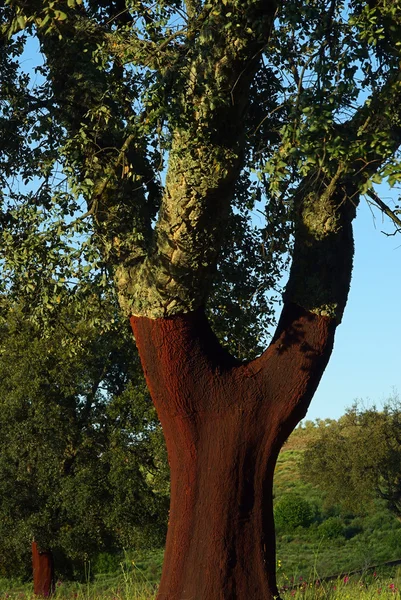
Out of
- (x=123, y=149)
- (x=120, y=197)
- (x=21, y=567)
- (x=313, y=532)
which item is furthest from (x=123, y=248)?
(x=313, y=532)

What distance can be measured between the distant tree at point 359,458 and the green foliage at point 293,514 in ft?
36.4

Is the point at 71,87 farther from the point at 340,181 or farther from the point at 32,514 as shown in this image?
the point at 32,514

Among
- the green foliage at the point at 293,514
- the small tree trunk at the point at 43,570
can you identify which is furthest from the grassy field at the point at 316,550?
the small tree trunk at the point at 43,570

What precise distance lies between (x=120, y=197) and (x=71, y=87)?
5.41 ft

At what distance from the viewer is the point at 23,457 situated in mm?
22672

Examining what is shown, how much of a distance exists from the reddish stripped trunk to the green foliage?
1511 inches

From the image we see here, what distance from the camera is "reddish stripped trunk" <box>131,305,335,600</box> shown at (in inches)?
397

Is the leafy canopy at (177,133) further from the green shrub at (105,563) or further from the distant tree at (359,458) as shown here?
the distant tree at (359,458)

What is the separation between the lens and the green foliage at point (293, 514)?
47.8m

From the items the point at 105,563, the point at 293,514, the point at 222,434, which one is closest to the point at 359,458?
the point at 105,563

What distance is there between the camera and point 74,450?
22.8m

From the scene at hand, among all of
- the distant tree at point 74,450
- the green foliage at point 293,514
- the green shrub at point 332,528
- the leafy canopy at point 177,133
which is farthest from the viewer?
the green foliage at point 293,514

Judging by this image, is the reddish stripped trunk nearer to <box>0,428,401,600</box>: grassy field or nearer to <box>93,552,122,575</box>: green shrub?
<box>0,428,401,600</box>: grassy field

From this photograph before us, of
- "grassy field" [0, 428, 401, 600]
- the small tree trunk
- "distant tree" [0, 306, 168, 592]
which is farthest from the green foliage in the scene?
"distant tree" [0, 306, 168, 592]
